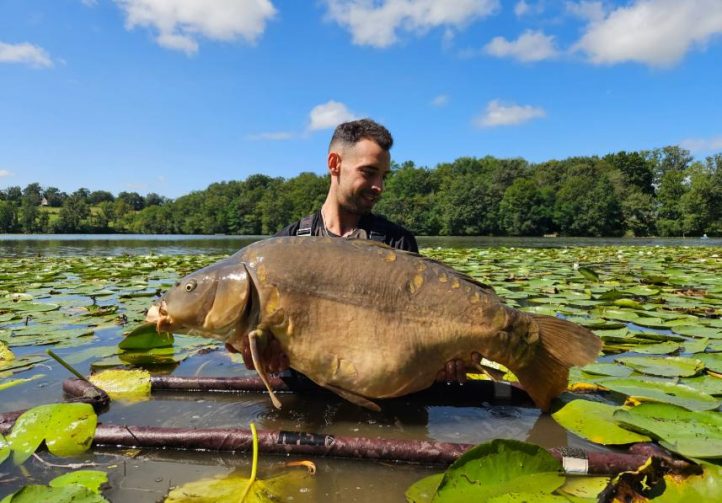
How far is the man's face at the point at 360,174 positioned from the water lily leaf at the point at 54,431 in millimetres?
2131

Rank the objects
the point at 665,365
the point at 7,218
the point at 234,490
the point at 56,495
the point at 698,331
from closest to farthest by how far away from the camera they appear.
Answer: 1. the point at 56,495
2. the point at 234,490
3. the point at 665,365
4. the point at 698,331
5. the point at 7,218

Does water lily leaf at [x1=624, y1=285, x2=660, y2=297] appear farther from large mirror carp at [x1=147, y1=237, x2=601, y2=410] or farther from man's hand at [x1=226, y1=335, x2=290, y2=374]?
man's hand at [x1=226, y1=335, x2=290, y2=374]

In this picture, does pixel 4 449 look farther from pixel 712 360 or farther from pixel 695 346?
pixel 695 346

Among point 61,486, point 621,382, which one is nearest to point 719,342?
point 621,382

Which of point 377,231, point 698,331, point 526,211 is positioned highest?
point 526,211

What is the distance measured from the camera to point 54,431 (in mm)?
2041

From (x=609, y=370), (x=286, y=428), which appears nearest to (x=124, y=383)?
(x=286, y=428)

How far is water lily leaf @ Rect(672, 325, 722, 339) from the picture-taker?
371 cm

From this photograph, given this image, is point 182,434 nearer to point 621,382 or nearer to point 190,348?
point 190,348

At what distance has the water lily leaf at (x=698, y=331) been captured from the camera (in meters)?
3.71

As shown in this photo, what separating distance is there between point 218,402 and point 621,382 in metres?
2.33

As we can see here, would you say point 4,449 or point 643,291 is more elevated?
point 643,291

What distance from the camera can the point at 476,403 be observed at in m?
2.71

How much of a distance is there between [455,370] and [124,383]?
196 centimetres
